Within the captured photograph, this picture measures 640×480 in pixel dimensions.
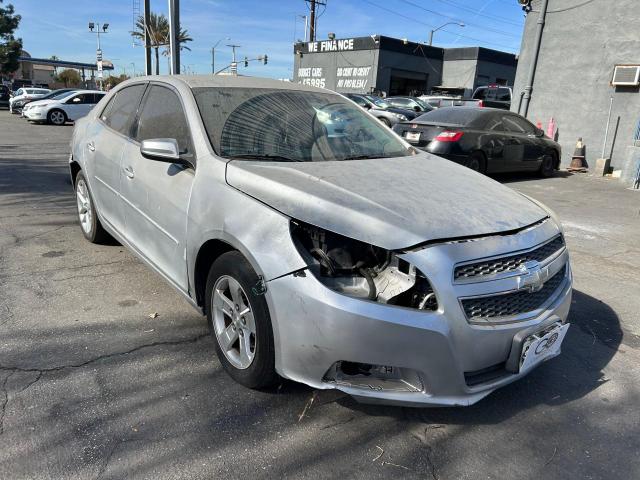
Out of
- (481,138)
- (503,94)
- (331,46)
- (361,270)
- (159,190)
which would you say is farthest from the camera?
(331,46)

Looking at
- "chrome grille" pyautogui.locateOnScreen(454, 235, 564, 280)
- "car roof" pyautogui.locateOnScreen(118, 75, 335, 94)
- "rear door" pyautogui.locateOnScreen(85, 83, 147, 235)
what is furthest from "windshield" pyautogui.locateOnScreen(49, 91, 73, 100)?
"chrome grille" pyautogui.locateOnScreen(454, 235, 564, 280)

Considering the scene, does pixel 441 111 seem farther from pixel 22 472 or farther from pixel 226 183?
pixel 22 472

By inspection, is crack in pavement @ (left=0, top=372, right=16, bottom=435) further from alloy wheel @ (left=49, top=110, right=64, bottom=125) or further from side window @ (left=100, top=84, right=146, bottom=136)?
alloy wheel @ (left=49, top=110, right=64, bottom=125)

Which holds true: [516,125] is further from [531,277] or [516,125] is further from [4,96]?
[4,96]

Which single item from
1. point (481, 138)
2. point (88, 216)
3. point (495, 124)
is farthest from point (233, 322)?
point (495, 124)

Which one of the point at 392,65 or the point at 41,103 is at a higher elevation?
the point at 392,65

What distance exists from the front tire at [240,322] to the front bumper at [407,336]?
0.11 metres

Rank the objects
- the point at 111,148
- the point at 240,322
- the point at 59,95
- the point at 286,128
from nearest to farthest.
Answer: the point at 240,322 < the point at 286,128 < the point at 111,148 < the point at 59,95

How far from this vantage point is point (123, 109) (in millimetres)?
4328

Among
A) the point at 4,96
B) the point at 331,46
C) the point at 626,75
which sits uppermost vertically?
the point at 331,46

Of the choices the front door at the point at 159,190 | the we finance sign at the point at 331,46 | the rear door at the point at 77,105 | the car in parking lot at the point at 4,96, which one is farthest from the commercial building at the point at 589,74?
the car in parking lot at the point at 4,96

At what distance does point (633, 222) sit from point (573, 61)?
7382 millimetres

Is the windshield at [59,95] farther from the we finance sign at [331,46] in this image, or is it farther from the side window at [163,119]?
the we finance sign at [331,46]

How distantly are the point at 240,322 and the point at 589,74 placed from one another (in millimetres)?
13320
